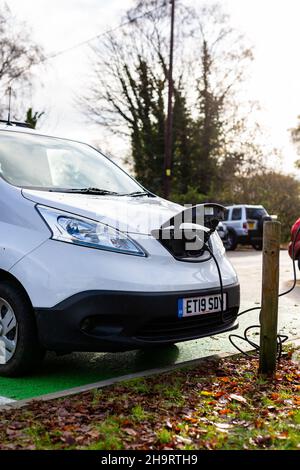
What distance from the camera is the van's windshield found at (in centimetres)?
475

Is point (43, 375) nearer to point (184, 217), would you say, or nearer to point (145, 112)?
point (184, 217)

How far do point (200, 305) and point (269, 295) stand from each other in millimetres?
491

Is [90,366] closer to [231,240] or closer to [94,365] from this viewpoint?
[94,365]

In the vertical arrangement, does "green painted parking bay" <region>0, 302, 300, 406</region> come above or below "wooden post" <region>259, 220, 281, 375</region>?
below

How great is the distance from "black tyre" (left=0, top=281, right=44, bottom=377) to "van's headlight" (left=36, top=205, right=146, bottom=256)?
504mm

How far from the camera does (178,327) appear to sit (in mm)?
4324

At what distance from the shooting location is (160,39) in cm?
3309

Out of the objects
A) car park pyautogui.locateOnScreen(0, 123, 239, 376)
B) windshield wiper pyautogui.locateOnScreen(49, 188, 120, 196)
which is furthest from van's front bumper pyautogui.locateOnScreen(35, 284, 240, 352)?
windshield wiper pyautogui.locateOnScreen(49, 188, 120, 196)

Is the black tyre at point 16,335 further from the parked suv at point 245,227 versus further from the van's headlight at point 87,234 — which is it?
the parked suv at point 245,227

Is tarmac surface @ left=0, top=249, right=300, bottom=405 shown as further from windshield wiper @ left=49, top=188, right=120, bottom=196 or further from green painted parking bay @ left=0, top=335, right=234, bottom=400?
windshield wiper @ left=49, top=188, right=120, bottom=196

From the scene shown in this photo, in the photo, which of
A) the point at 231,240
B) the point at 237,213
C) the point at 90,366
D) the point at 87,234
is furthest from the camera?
the point at 237,213

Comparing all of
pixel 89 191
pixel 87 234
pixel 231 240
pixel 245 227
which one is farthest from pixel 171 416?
pixel 231 240

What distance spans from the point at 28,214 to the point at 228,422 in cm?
188
